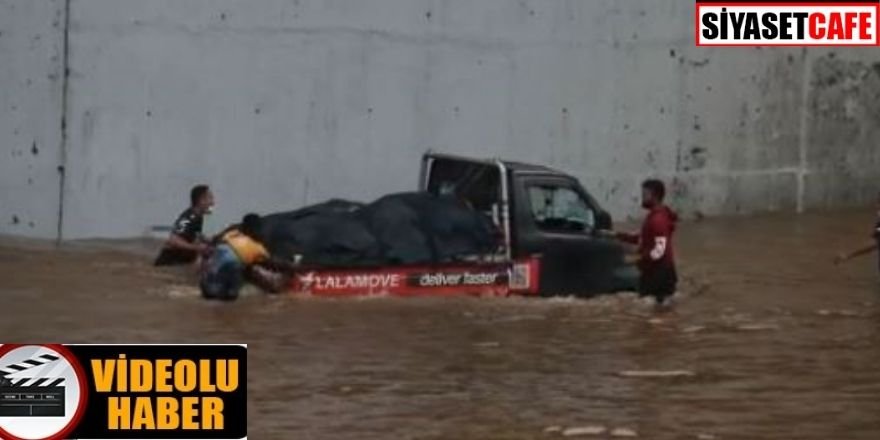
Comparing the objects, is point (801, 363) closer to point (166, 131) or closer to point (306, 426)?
point (306, 426)

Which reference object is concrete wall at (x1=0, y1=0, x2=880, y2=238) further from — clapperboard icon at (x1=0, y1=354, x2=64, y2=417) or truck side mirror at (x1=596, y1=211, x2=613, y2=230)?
clapperboard icon at (x1=0, y1=354, x2=64, y2=417)

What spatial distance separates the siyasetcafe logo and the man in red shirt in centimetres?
981

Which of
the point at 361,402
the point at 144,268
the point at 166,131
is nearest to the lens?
the point at 361,402

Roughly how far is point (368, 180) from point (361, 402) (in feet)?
36.5

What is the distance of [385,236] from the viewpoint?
60.5 ft

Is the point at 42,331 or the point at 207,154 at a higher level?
the point at 207,154

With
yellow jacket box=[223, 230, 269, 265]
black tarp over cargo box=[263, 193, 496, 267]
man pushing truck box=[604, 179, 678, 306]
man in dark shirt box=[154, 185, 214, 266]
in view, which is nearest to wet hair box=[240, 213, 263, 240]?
black tarp over cargo box=[263, 193, 496, 267]

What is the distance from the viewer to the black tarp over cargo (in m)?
18.2

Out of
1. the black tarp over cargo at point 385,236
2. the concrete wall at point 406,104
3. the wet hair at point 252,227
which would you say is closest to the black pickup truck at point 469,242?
the black tarp over cargo at point 385,236

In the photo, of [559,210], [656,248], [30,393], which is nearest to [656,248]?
[656,248]

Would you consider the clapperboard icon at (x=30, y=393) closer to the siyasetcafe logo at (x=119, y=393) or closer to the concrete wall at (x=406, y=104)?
the siyasetcafe logo at (x=119, y=393)

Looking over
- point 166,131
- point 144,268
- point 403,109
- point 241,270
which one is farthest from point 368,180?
point 241,270

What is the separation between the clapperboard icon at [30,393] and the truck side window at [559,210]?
9886 mm

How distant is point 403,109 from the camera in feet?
81.5
